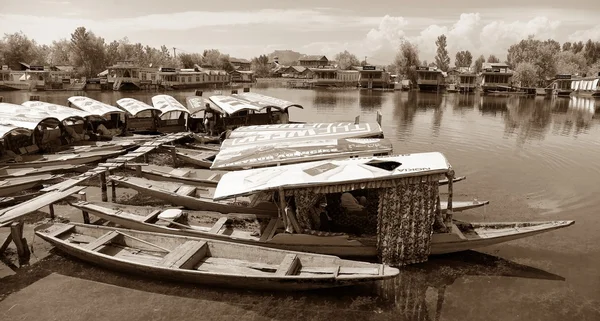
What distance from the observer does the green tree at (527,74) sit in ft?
275

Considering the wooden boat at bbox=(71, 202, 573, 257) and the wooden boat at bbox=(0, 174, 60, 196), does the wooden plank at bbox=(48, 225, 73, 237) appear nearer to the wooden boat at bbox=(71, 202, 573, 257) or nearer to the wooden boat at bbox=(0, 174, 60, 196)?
the wooden boat at bbox=(71, 202, 573, 257)

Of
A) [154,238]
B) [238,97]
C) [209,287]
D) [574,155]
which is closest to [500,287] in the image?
[209,287]

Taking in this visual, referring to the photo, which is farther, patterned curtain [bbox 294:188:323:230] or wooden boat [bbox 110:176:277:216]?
wooden boat [bbox 110:176:277:216]

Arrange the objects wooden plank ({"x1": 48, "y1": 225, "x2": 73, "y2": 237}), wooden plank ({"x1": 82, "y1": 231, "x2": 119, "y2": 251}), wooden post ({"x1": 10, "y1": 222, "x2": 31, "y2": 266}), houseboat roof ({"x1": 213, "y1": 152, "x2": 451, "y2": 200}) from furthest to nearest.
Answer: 1. wooden plank ({"x1": 48, "y1": 225, "x2": 73, "y2": 237})
2. wooden post ({"x1": 10, "y1": 222, "x2": 31, "y2": 266})
3. wooden plank ({"x1": 82, "y1": 231, "x2": 119, "y2": 251})
4. houseboat roof ({"x1": 213, "y1": 152, "x2": 451, "y2": 200})

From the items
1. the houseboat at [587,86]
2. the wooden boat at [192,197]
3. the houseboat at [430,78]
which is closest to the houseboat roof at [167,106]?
the wooden boat at [192,197]

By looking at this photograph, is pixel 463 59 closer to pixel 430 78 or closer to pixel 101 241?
pixel 430 78

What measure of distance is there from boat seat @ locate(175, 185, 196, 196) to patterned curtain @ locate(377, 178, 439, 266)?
7360mm

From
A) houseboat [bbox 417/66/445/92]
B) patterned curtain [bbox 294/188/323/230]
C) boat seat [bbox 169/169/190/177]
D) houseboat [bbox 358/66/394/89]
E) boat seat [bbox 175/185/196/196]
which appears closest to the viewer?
patterned curtain [bbox 294/188/323/230]

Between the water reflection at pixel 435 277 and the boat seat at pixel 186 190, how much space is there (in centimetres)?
769

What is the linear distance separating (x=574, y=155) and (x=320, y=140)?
1922 centimetres

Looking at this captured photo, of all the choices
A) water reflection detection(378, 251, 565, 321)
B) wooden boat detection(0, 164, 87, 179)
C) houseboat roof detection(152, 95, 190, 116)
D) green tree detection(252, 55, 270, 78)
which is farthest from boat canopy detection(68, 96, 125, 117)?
green tree detection(252, 55, 270, 78)

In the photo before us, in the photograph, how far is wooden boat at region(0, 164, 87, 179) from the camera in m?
16.9

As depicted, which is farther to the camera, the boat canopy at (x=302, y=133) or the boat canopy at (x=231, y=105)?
the boat canopy at (x=231, y=105)

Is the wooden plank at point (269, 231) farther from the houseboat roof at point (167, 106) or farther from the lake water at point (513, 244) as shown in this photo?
the houseboat roof at point (167, 106)
